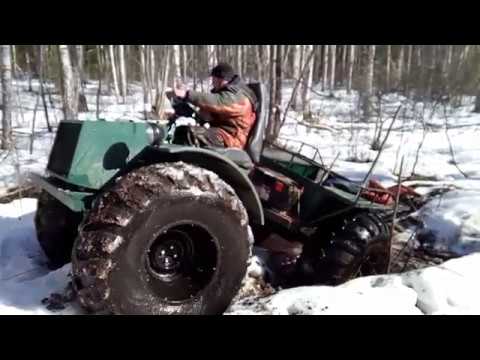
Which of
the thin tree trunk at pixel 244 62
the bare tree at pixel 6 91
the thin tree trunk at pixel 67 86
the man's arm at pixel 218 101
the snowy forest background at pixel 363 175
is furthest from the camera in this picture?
the thin tree trunk at pixel 244 62

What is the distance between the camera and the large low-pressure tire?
2951mm

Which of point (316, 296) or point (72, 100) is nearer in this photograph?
point (316, 296)

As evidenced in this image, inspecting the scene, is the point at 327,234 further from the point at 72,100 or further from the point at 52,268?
the point at 72,100

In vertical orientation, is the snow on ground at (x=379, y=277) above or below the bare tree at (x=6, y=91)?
below

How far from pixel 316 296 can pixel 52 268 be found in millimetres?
2200

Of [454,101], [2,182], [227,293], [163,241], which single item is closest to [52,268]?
[163,241]

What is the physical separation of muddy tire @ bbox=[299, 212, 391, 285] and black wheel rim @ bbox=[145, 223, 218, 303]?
1.12 metres

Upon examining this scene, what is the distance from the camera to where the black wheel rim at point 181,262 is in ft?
10.8

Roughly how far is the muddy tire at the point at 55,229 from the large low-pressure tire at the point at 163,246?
113cm

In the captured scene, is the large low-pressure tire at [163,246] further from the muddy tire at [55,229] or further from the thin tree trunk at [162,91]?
the thin tree trunk at [162,91]

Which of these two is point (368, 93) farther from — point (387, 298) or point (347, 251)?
point (387, 298)

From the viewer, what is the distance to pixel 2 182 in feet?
23.4

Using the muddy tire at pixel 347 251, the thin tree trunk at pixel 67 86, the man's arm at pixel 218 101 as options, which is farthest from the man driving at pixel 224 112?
the thin tree trunk at pixel 67 86

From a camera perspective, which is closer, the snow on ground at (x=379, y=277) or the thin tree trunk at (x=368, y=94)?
the snow on ground at (x=379, y=277)
